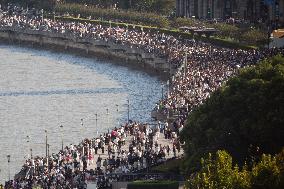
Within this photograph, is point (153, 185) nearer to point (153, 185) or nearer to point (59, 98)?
point (153, 185)

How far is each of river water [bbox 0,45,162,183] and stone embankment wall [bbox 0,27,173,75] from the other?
140 centimetres

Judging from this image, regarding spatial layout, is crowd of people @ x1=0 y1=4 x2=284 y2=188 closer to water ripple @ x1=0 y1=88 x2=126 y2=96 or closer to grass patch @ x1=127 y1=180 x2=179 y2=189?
grass patch @ x1=127 y1=180 x2=179 y2=189

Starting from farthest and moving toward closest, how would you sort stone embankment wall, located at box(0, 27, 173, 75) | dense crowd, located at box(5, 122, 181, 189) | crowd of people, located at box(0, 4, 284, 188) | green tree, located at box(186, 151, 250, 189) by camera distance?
1. stone embankment wall, located at box(0, 27, 173, 75)
2. crowd of people, located at box(0, 4, 284, 188)
3. dense crowd, located at box(5, 122, 181, 189)
4. green tree, located at box(186, 151, 250, 189)

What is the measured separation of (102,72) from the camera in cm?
14350

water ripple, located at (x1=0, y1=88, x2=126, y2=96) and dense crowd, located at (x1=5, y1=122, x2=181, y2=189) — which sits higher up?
dense crowd, located at (x1=5, y1=122, x2=181, y2=189)

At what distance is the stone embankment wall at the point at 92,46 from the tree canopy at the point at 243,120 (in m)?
55.3

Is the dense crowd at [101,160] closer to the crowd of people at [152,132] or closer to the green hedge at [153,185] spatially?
the crowd of people at [152,132]

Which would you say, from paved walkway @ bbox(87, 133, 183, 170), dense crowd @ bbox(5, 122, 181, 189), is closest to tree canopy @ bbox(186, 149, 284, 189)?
dense crowd @ bbox(5, 122, 181, 189)

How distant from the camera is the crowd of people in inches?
2923

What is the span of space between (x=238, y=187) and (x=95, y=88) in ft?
256

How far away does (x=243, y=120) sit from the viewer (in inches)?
2685

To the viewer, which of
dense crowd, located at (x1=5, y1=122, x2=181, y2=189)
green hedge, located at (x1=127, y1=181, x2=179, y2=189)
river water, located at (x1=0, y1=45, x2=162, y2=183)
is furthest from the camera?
river water, located at (x1=0, y1=45, x2=162, y2=183)

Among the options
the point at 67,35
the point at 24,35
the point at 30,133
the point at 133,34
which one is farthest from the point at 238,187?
the point at 24,35

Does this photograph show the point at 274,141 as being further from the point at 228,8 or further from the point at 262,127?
the point at 228,8
